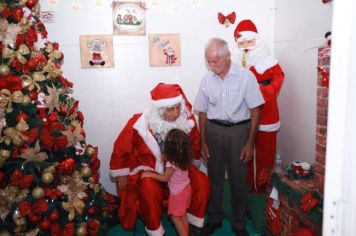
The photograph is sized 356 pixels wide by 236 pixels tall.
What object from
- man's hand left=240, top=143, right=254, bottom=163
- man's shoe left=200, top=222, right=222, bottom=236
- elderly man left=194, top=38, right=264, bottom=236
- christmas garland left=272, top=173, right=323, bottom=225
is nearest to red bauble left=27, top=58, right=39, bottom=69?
elderly man left=194, top=38, right=264, bottom=236

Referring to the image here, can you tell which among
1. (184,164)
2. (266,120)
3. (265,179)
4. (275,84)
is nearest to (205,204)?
(184,164)

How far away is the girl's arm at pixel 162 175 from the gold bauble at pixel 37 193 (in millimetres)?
785

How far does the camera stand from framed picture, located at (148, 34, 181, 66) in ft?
10.6

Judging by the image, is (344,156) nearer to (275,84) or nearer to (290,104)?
(275,84)

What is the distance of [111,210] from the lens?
2834 mm

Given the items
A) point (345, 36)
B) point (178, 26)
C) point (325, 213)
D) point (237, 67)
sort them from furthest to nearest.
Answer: point (178, 26), point (237, 67), point (325, 213), point (345, 36)

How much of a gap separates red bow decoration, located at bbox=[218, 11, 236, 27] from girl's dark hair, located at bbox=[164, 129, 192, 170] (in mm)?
1466

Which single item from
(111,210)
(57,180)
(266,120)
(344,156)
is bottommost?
(111,210)

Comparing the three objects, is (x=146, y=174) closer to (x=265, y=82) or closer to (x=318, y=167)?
(x=318, y=167)

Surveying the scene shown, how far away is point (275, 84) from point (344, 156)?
7.01 ft

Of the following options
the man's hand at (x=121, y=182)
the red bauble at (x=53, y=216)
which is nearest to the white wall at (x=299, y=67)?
the man's hand at (x=121, y=182)

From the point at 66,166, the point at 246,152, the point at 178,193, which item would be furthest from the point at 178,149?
the point at 66,166

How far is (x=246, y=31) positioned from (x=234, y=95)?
88 centimetres

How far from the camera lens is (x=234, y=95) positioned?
2611 mm
